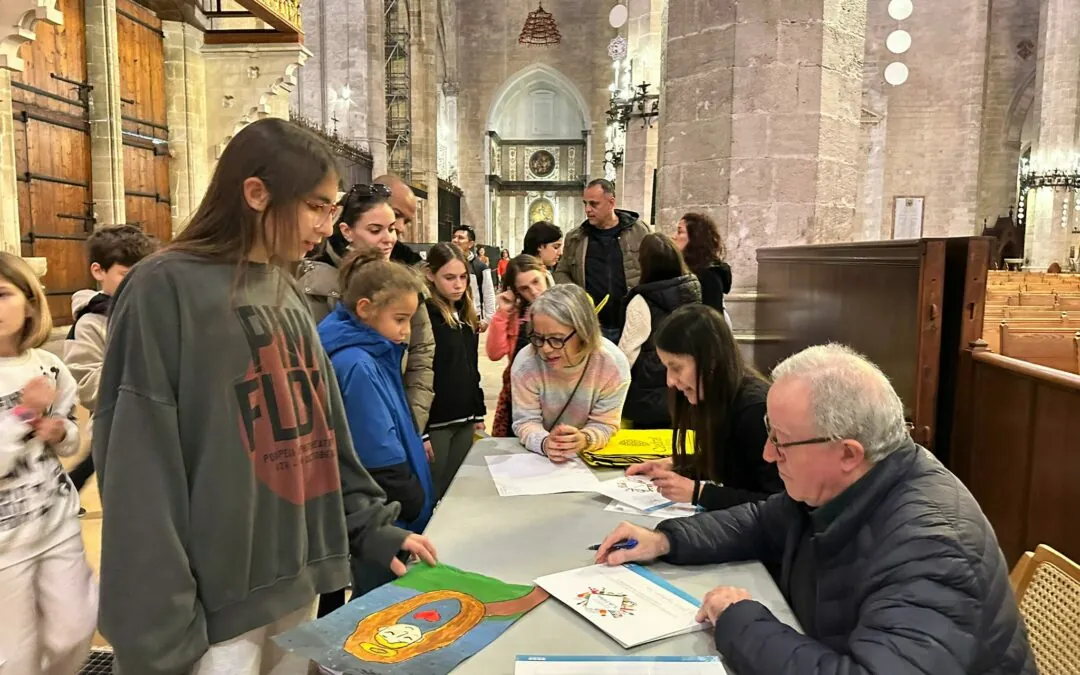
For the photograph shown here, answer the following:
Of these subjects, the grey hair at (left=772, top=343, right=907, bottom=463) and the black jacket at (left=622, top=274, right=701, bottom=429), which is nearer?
the grey hair at (left=772, top=343, right=907, bottom=463)

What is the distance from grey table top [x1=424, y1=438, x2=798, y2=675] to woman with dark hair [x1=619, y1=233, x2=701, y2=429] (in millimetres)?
1191

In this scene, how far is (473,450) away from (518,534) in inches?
32.0

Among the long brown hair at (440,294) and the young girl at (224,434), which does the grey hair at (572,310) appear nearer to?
the long brown hair at (440,294)

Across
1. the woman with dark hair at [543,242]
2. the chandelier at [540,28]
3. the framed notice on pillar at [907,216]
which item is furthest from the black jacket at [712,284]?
the chandelier at [540,28]

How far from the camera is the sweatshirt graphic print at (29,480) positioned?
1.79 metres

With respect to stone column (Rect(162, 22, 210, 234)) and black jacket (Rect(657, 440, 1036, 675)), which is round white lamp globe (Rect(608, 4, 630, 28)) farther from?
black jacket (Rect(657, 440, 1036, 675))

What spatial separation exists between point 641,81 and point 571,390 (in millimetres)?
9771

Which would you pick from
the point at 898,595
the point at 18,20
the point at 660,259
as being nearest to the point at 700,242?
the point at 660,259

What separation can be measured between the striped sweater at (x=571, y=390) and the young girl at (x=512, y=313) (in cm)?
71

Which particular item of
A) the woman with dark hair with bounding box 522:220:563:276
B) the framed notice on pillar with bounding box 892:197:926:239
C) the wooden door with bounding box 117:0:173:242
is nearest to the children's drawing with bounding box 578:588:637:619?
the woman with dark hair with bounding box 522:220:563:276

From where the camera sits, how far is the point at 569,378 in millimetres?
2586

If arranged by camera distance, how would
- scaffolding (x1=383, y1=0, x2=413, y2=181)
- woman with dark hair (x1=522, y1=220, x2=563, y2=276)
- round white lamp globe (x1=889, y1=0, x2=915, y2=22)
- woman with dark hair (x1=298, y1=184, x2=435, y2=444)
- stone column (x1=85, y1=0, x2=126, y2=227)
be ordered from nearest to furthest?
woman with dark hair (x1=298, y1=184, x2=435, y2=444)
woman with dark hair (x1=522, y1=220, x2=563, y2=276)
stone column (x1=85, y1=0, x2=126, y2=227)
scaffolding (x1=383, y1=0, x2=413, y2=181)
round white lamp globe (x1=889, y1=0, x2=915, y2=22)

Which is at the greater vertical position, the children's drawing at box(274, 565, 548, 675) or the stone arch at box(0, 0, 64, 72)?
the stone arch at box(0, 0, 64, 72)

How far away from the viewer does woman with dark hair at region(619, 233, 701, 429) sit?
3381mm
